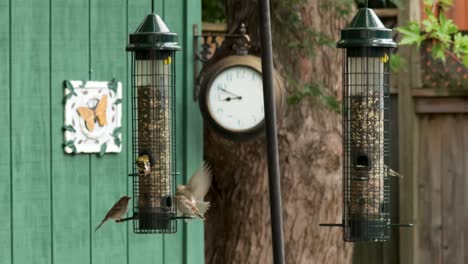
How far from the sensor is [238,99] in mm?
5555

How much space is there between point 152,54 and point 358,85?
687mm

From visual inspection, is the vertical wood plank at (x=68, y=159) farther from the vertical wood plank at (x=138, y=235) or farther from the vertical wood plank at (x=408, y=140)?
the vertical wood plank at (x=408, y=140)

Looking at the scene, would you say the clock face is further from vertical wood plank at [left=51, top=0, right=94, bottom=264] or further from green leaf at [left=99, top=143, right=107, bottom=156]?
vertical wood plank at [left=51, top=0, right=94, bottom=264]

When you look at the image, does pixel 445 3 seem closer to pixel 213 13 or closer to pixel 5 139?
pixel 213 13

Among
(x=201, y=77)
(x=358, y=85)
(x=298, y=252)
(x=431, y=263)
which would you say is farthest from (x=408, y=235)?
(x=358, y=85)

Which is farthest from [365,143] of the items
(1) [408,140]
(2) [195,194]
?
(1) [408,140]

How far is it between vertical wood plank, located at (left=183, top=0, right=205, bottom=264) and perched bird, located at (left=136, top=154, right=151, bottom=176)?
1.14 metres

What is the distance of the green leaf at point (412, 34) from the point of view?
5938mm

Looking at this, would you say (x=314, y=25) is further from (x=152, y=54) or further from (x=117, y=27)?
(x=152, y=54)

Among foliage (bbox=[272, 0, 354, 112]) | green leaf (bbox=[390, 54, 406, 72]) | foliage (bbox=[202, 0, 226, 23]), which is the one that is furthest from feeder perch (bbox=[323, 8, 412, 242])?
foliage (bbox=[202, 0, 226, 23])

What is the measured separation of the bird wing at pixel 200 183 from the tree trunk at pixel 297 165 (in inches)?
29.8

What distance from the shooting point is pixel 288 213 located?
616 cm

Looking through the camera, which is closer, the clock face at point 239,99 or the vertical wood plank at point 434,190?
the clock face at point 239,99

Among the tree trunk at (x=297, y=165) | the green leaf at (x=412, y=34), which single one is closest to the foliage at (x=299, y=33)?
the tree trunk at (x=297, y=165)
